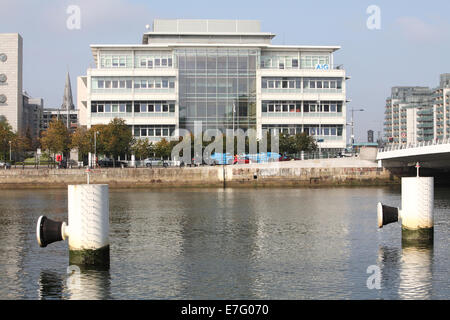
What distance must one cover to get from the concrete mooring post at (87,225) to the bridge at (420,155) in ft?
133

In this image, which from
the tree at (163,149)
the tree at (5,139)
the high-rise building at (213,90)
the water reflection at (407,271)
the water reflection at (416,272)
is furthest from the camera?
the tree at (5,139)

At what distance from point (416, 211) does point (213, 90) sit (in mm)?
73037

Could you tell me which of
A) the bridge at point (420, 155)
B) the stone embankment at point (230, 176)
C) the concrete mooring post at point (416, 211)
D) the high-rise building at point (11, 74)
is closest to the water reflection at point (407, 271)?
the concrete mooring post at point (416, 211)

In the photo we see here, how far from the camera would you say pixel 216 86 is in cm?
9731

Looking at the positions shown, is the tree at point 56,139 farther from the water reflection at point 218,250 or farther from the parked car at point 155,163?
the water reflection at point 218,250

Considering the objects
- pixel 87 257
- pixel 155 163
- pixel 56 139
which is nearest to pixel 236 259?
pixel 87 257

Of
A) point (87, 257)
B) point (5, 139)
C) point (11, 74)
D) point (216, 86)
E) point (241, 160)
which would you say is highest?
point (11, 74)

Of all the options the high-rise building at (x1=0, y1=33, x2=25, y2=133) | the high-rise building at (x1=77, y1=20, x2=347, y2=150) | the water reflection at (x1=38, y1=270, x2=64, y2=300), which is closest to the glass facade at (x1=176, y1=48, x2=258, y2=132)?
the high-rise building at (x1=77, y1=20, x2=347, y2=150)

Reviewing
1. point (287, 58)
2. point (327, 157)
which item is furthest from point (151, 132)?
point (327, 157)

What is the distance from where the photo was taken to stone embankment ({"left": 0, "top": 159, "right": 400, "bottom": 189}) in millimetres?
72500

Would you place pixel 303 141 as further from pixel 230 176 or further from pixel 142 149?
pixel 142 149

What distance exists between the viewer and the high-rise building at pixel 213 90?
96.6 m
